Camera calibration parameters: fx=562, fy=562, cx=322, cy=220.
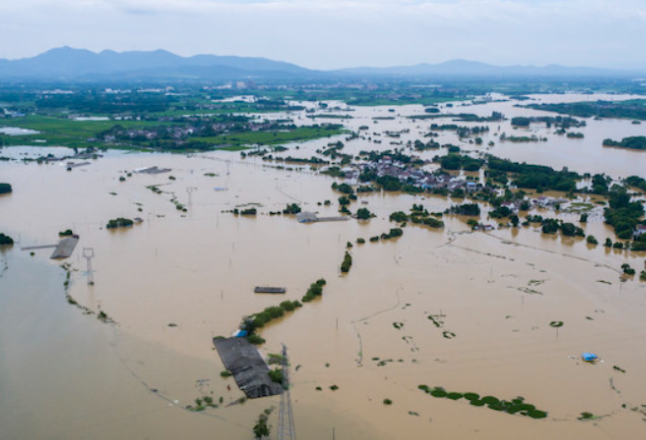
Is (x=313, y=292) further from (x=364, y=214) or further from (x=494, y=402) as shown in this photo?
(x=364, y=214)

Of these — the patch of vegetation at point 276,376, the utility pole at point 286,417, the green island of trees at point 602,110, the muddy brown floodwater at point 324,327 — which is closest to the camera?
the utility pole at point 286,417

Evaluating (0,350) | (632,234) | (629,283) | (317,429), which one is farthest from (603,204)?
(0,350)

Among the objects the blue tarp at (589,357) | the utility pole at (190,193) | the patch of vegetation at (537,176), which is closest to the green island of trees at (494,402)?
the blue tarp at (589,357)

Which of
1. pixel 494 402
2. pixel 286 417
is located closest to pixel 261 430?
pixel 286 417

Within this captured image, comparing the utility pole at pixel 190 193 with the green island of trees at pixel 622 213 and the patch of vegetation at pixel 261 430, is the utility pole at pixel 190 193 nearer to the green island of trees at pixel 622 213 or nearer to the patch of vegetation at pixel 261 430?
the patch of vegetation at pixel 261 430

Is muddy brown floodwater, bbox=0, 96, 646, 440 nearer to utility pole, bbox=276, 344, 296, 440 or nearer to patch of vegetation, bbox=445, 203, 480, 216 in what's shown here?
utility pole, bbox=276, 344, 296, 440
